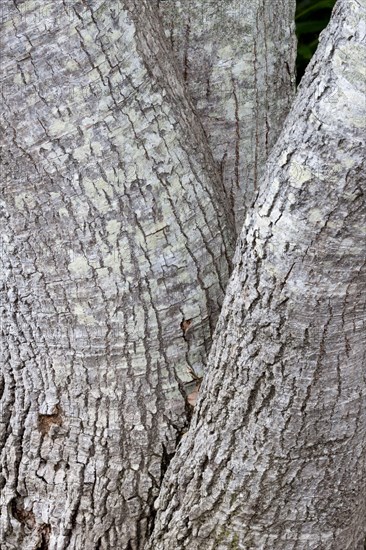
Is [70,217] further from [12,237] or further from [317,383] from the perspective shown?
[317,383]

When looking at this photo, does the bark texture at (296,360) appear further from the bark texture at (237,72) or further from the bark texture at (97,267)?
the bark texture at (237,72)

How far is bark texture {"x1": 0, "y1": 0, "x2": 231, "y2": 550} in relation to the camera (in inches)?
74.0

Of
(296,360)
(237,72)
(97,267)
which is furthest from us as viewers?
(237,72)

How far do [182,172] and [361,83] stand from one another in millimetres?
606

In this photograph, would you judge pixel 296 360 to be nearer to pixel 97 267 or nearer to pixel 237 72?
pixel 97 267

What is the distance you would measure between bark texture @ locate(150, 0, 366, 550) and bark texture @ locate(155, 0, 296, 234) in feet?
1.91

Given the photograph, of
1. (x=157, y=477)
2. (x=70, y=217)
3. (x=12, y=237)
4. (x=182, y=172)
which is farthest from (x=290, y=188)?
(x=157, y=477)

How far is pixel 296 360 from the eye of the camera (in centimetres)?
188

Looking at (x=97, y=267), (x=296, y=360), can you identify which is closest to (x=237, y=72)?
(x=97, y=267)

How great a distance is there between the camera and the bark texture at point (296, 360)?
1.65 metres

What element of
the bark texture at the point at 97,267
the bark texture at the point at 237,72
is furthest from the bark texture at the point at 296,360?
the bark texture at the point at 237,72

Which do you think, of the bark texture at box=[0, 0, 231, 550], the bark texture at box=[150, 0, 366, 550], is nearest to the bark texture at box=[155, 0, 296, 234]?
the bark texture at box=[0, 0, 231, 550]

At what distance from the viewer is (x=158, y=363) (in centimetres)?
215

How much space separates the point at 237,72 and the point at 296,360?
3.01 ft
